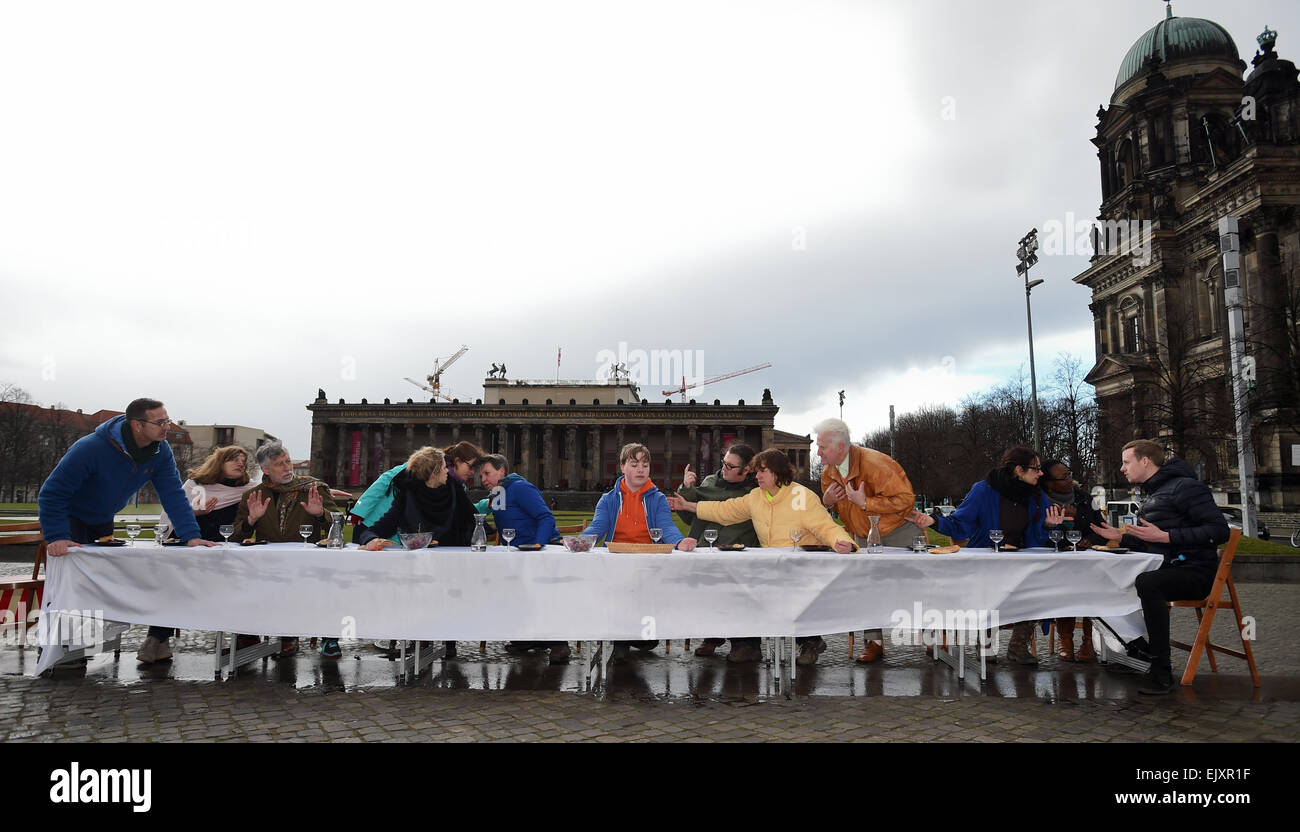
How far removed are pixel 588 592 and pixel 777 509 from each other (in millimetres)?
2048

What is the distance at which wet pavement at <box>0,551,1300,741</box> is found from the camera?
4.64 metres

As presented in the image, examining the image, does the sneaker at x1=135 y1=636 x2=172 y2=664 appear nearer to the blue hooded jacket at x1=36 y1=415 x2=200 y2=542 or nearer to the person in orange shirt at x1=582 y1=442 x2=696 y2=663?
the blue hooded jacket at x1=36 y1=415 x2=200 y2=542

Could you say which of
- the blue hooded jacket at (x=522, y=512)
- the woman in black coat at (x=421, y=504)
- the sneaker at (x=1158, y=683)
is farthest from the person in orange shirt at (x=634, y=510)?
the sneaker at (x=1158, y=683)

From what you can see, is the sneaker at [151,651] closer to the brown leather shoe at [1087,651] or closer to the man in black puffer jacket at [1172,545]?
the man in black puffer jacket at [1172,545]

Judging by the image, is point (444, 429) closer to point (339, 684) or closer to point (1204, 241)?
point (1204, 241)

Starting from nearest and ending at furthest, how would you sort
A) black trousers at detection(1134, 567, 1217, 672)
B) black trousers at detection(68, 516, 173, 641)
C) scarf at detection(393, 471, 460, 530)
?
black trousers at detection(1134, 567, 1217, 672) < black trousers at detection(68, 516, 173, 641) < scarf at detection(393, 471, 460, 530)

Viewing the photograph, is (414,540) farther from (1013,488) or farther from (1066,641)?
(1066,641)

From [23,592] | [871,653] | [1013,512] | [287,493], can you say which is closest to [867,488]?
[1013,512]

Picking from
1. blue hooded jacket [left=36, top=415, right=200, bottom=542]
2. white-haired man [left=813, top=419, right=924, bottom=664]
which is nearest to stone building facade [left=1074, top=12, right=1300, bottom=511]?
white-haired man [left=813, top=419, right=924, bottom=664]

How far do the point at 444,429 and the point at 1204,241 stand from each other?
70699 millimetres

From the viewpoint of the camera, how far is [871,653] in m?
6.78

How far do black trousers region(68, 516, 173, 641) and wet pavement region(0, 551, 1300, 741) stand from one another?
0.33 metres

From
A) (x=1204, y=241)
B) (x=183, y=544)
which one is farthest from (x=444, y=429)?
(x=183, y=544)
